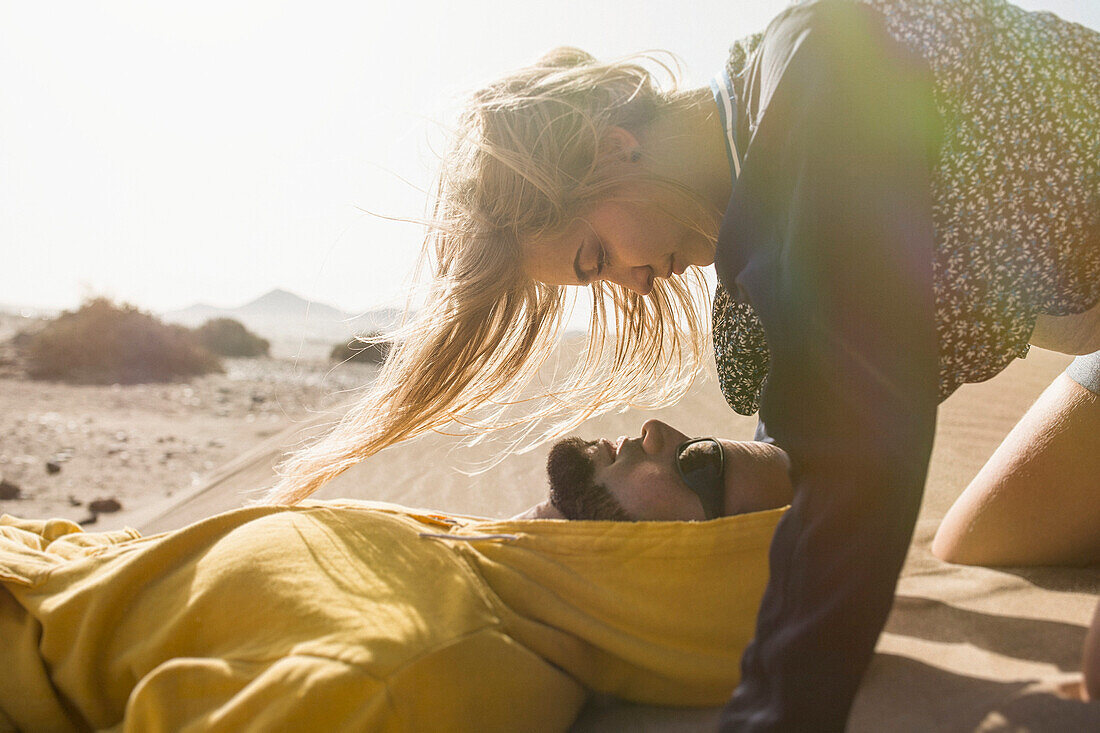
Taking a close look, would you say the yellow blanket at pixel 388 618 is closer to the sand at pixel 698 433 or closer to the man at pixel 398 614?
the man at pixel 398 614

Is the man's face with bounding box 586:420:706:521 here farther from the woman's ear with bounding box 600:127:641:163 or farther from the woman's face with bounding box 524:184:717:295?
the woman's ear with bounding box 600:127:641:163

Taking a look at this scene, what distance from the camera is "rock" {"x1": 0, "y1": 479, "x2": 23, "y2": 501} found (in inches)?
200

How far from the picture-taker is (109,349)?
11.4m

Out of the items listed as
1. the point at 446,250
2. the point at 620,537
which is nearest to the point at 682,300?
the point at 446,250

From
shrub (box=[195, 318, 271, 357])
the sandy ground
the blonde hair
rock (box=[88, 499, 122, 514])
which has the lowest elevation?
the sandy ground

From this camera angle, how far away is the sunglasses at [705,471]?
1.83m

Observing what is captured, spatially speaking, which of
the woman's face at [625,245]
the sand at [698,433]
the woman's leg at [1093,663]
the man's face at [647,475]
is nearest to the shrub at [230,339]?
the sand at [698,433]

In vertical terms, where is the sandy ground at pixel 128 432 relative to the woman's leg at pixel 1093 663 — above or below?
below

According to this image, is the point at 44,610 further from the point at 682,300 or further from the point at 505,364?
the point at 682,300

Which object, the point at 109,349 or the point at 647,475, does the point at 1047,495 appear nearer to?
the point at 647,475

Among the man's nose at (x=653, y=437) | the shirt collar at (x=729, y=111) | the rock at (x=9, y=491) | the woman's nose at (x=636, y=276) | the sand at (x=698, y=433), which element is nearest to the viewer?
the sand at (x=698, y=433)

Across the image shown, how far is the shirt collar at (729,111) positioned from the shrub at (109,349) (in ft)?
36.3

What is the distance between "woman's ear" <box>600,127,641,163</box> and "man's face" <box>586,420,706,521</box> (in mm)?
751

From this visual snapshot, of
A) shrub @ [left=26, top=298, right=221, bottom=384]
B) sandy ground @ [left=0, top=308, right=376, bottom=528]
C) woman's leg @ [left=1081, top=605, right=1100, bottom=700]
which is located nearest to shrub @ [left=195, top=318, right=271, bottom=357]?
shrub @ [left=26, top=298, right=221, bottom=384]
